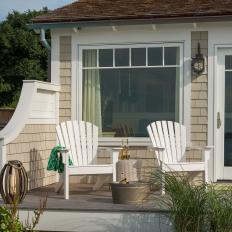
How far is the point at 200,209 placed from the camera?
5.14 m

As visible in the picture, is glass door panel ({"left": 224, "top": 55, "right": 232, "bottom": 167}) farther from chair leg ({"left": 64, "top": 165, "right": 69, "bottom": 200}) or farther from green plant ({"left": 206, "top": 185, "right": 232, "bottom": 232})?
green plant ({"left": 206, "top": 185, "right": 232, "bottom": 232})

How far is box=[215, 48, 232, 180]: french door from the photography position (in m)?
7.98

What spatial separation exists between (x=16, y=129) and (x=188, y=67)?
8.48 ft

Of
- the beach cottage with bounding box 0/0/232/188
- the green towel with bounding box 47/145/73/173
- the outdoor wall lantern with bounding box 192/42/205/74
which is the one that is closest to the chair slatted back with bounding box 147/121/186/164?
the beach cottage with bounding box 0/0/232/188

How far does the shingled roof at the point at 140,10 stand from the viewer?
782 centimetres

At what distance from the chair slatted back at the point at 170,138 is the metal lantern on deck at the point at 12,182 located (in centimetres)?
188

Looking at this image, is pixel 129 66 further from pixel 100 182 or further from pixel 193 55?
pixel 100 182

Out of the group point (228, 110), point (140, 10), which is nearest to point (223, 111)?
point (228, 110)

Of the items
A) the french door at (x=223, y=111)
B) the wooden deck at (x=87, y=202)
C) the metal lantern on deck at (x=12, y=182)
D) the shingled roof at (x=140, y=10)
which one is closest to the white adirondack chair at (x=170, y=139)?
the french door at (x=223, y=111)

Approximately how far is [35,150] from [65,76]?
1.31m

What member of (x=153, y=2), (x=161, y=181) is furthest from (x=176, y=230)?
(x=153, y=2)

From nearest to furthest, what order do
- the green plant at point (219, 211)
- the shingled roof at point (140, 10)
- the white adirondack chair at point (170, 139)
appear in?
the green plant at point (219, 211)
the white adirondack chair at point (170, 139)
the shingled roof at point (140, 10)

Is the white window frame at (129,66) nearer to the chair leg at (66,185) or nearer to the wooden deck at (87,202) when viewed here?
the wooden deck at (87,202)

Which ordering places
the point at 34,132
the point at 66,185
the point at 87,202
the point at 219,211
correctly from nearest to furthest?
the point at 219,211 < the point at 87,202 < the point at 66,185 < the point at 34,132
